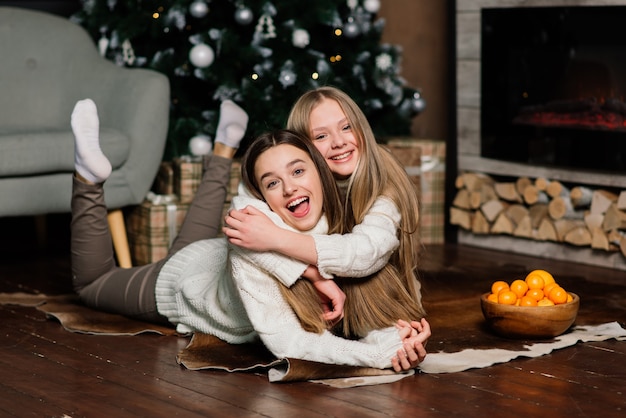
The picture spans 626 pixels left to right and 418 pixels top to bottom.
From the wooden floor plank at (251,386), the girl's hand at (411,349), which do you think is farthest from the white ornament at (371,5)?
the girl's hand at (411,349)

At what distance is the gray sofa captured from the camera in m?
3.47

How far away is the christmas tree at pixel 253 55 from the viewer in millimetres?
3926

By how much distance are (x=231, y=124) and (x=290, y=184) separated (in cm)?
101

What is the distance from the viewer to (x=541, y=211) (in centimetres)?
388

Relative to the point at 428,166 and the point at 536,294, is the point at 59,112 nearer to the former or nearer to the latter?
the point at 428,166

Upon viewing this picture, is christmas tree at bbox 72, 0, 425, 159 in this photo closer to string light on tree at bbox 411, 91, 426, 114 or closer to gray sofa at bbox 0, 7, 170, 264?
string light on tree at bbox 411, 91, 426, 114

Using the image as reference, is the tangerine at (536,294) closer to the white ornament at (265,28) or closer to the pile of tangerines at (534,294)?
the pile of tangerines at (534,294)

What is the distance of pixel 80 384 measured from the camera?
7.47ft

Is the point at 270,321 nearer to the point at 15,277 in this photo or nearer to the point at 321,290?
the point at 321,290

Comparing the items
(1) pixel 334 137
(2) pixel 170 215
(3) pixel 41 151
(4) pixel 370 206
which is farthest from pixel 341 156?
(3) pixel 41 151

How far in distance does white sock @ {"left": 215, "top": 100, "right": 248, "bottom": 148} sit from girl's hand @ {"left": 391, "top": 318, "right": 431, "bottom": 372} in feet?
4.15

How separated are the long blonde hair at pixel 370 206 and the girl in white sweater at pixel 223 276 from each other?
0.09 meters

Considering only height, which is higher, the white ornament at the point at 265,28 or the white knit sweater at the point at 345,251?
the white ornament at the point at 265,28

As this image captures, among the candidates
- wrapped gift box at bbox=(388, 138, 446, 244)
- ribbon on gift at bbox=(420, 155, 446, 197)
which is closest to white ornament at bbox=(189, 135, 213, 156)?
wrapped gift box at bbox=(388, 138, 446, 244)
